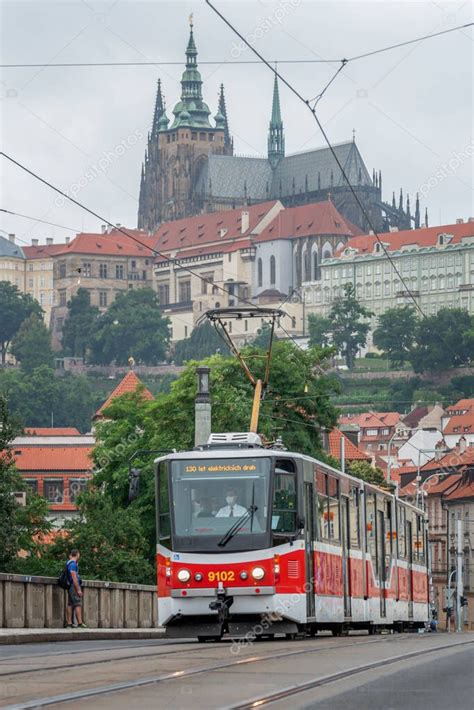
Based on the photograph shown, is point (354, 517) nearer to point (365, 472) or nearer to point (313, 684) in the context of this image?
point (313, 684)

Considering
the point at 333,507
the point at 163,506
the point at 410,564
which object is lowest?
the point at 410,564

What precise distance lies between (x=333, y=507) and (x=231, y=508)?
8.21 ft

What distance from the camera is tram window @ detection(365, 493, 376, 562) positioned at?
1068 inches

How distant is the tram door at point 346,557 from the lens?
83.0 feet

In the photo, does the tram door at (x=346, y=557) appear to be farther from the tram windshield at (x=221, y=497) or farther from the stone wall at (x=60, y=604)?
the stone wall at (x=60, y=604)

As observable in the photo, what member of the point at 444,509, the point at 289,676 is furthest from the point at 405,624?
the point at 444,509

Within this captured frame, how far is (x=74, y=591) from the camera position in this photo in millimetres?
25734

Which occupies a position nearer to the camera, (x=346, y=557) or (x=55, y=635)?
(x=55, y=635)

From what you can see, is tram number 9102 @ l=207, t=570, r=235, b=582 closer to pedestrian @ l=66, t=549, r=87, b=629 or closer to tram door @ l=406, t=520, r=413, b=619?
pedestrian @ l=66, t=549, r=87, b=629

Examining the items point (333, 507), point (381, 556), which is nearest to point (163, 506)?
point (333, 507)

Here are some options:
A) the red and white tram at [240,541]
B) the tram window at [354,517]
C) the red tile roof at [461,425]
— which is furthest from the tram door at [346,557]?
the red tile roof at [461,425]

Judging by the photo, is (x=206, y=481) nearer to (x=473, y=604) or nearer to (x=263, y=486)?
(x=263, y=486)

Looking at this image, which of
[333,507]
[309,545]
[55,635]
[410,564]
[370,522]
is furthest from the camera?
[410,564]

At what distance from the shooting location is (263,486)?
74.0 ft
